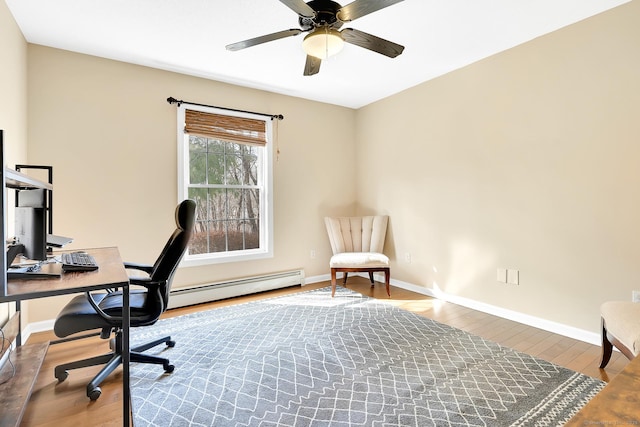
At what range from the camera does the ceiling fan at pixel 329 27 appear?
170 cm

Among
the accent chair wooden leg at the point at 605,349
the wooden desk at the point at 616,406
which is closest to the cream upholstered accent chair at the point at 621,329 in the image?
the accent chair wooden leg at the point at 605,349

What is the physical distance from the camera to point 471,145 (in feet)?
10.5

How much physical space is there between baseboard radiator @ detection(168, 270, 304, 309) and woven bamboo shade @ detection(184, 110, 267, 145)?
169 cm

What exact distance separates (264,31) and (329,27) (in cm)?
86

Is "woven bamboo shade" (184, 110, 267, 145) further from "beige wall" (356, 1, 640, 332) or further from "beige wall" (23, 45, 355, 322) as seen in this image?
"beige wall" (356, 1, 640, 332)

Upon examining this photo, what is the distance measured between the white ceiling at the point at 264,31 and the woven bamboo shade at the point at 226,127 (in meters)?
0.45

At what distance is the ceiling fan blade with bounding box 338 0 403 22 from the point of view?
5.42ft

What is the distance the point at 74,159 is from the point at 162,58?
1.26 meters

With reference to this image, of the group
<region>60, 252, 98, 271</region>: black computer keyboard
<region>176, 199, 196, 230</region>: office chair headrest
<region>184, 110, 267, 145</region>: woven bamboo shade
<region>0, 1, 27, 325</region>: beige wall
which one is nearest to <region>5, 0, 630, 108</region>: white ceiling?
<region>0, 1, 27, 325</region>: beige wall

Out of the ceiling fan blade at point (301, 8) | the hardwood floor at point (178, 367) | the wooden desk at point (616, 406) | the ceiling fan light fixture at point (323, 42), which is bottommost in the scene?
the hardwood floor at point (178, 367)

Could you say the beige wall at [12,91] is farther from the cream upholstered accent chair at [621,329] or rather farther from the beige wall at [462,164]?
the cream upholstered accent chair at [621,329]

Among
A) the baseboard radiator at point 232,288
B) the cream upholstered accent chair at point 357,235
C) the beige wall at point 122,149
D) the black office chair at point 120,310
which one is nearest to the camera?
the black office chair at point 120,310

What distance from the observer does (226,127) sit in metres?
3.58

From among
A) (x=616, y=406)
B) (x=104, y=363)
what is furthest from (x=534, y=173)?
(x=104, y=363)
